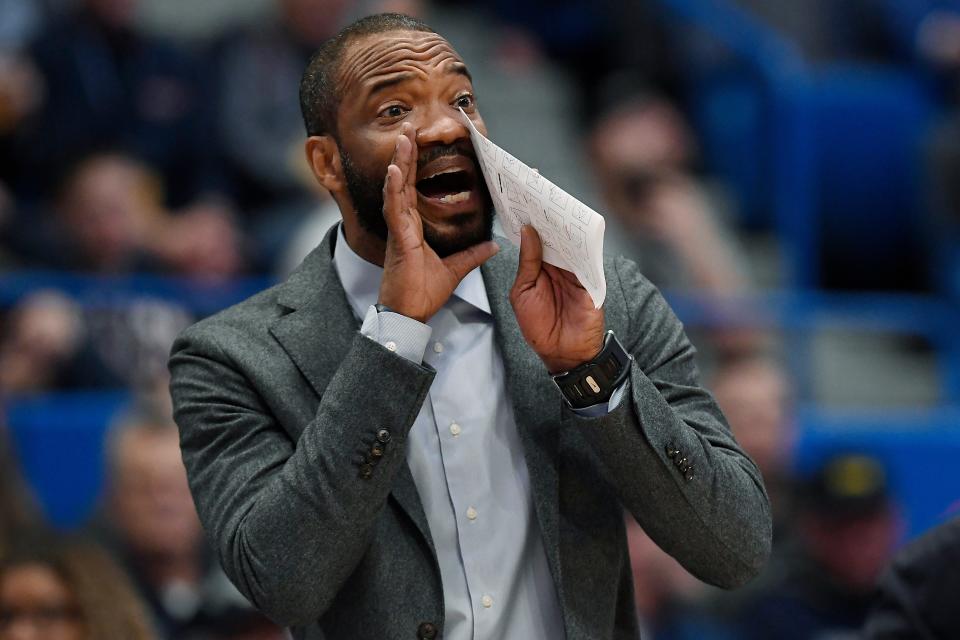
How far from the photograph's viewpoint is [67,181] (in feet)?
18.0

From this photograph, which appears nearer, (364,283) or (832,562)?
(364,283)

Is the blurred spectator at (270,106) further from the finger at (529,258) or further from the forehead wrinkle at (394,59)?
the finger at (529,258)

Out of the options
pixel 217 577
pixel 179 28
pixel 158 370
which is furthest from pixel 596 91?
pixel 217 577

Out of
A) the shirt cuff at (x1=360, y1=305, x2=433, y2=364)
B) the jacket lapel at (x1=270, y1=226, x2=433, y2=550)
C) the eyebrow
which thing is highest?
the eyebrow

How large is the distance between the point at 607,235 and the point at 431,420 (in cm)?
383

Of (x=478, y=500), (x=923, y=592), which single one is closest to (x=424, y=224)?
(x=478, y=500)

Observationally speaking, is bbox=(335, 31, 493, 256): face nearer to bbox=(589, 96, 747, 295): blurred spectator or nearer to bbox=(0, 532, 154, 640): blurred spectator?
bbox=(0, 532, 154, 640): blurred spectator

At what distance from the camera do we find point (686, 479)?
1.98m

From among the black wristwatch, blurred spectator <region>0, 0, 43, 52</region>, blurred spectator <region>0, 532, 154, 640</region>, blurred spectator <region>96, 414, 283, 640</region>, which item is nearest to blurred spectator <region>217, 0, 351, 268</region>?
blurred spectator <region>0, 0, 43, 52</region>

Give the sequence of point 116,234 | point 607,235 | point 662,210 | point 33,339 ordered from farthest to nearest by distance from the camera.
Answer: point 662,210 → point 607,235 → point 116,234 → point 33,339

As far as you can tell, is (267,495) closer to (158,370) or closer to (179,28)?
(158,370)

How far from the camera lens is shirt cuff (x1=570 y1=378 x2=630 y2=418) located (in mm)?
1964

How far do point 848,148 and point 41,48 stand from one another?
12.7 ft

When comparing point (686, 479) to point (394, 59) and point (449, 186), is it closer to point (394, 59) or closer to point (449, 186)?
point (449, 186)
